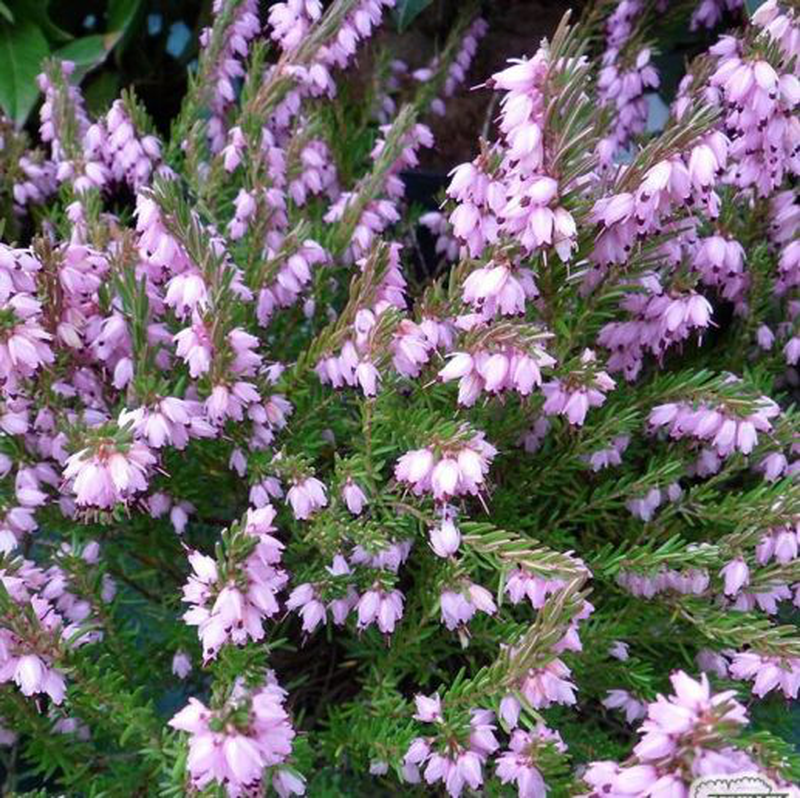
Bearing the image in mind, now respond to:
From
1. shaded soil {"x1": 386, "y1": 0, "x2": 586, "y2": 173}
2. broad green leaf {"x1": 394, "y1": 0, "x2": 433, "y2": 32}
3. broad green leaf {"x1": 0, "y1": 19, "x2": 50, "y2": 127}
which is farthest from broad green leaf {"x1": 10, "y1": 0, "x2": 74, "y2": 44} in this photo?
broad green leaf {"x1": 394, "y1": 0, "x2": 433, "y2": 32}

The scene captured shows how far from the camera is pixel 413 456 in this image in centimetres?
121

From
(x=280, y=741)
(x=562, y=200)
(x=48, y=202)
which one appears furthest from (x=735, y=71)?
(x=48, y=202)

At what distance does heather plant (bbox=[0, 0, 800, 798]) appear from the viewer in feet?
3.80

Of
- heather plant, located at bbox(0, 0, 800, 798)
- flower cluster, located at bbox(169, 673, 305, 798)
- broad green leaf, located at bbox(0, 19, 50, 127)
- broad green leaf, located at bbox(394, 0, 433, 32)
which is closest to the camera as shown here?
flower cluster, located at bbox(169, 673, 305, 798)

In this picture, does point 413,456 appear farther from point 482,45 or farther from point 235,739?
point 482,45

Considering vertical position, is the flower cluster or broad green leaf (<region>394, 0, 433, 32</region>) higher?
broad green leaf (<region>394, 0, 433, 32</region>)

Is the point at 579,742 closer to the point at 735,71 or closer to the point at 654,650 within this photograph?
the point at 654,650

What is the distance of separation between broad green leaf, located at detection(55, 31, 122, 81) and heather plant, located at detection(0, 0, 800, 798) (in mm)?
953

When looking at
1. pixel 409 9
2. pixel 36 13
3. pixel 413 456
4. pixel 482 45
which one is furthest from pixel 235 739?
pixel 36 13

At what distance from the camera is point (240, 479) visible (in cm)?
163

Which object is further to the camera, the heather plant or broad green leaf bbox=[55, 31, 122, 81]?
broad green leaf bbox=[55, 31, 122, 81]

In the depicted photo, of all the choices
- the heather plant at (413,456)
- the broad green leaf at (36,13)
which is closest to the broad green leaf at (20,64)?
the broad green leaf at (36,13)

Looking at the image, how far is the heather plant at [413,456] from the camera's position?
116 cm

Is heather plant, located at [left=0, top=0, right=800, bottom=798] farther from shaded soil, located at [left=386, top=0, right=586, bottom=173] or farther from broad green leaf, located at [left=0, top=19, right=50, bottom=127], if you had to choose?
shaded soil, located at [left=386, top=0, right=586, bottom=173]
